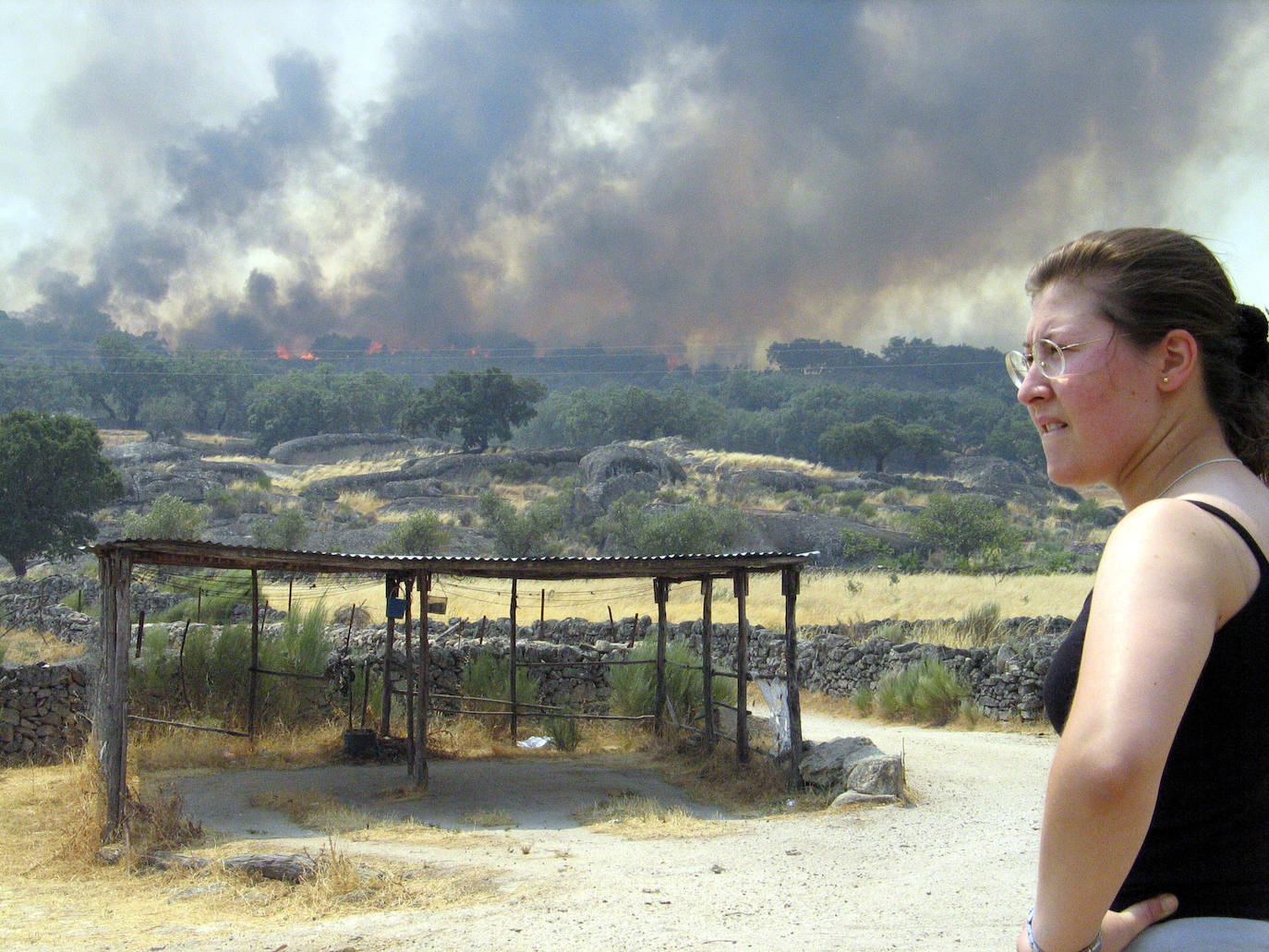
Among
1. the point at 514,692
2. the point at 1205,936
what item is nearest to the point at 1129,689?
the point at 1205,936

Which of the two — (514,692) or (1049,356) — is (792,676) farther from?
(1049,356)

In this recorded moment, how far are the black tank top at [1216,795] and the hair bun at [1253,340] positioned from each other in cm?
34

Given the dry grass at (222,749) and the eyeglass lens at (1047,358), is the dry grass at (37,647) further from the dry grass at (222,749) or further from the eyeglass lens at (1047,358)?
the eyeglass lens at (1047,358)

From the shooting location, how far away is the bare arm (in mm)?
1081

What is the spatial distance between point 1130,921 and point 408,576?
39.3ft

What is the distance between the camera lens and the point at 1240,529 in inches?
47.5

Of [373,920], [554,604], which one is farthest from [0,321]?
[373,920]

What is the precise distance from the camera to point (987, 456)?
78.1 meters

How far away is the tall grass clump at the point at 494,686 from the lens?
16.0 metres

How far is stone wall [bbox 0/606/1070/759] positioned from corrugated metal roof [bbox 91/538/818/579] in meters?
1.79

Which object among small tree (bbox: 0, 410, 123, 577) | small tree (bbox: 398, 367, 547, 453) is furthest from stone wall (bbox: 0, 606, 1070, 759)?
small tree (bbox: 398, 367, 547, 453)

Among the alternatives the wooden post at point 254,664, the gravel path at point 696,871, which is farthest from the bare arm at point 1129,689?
the wooden post at point 254,664

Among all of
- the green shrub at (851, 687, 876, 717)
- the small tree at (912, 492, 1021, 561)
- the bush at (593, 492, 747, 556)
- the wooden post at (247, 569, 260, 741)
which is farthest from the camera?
the small tree at (912, 492, 1021, 561)

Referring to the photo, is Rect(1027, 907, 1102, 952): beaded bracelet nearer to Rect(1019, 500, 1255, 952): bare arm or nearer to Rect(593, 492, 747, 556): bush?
Rect(1019, 500, 1255, 952): bare arm
